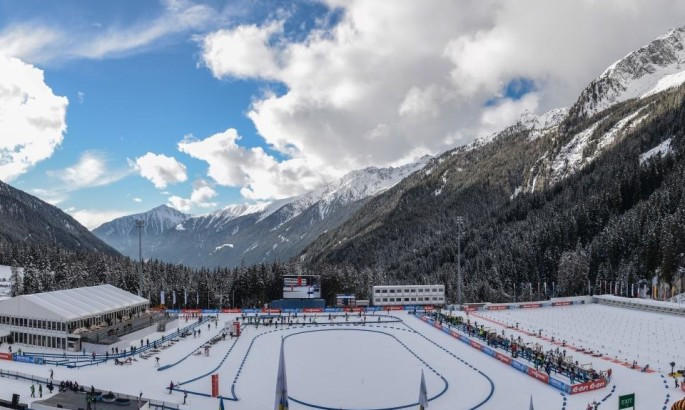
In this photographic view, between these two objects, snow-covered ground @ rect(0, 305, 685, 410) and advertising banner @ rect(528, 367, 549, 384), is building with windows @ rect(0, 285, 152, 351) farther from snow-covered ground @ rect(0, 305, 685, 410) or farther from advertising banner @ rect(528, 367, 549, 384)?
advertising banner @ rect(528, 367, 549, 384)

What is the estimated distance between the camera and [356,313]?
263 feet

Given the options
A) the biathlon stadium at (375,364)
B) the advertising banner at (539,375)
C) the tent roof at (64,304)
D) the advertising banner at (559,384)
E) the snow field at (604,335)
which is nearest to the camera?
the biathlon stadium at (375,364)

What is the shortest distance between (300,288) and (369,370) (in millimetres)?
40608

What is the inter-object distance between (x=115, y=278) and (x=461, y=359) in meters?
74.6

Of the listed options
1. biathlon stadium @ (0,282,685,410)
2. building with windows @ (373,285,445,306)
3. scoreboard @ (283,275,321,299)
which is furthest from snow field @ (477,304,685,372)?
scoreboard @ (283,275,321,299)

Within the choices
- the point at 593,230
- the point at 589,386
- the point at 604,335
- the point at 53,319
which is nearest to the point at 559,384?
the point at 589,386

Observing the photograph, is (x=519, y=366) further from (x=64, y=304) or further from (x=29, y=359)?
(x=64, y=304)

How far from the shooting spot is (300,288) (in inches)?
3255

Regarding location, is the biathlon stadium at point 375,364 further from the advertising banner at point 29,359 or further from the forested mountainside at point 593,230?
the forested mountainside at point 593,230

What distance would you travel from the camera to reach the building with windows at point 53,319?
51.0m

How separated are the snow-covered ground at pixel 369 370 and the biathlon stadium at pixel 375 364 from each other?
134 mm

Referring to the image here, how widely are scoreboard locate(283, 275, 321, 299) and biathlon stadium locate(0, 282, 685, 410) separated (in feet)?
31.3

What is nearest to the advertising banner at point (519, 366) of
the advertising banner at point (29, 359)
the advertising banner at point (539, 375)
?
the advertising banner at point (539, 375)

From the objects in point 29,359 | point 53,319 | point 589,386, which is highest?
point 53,319
